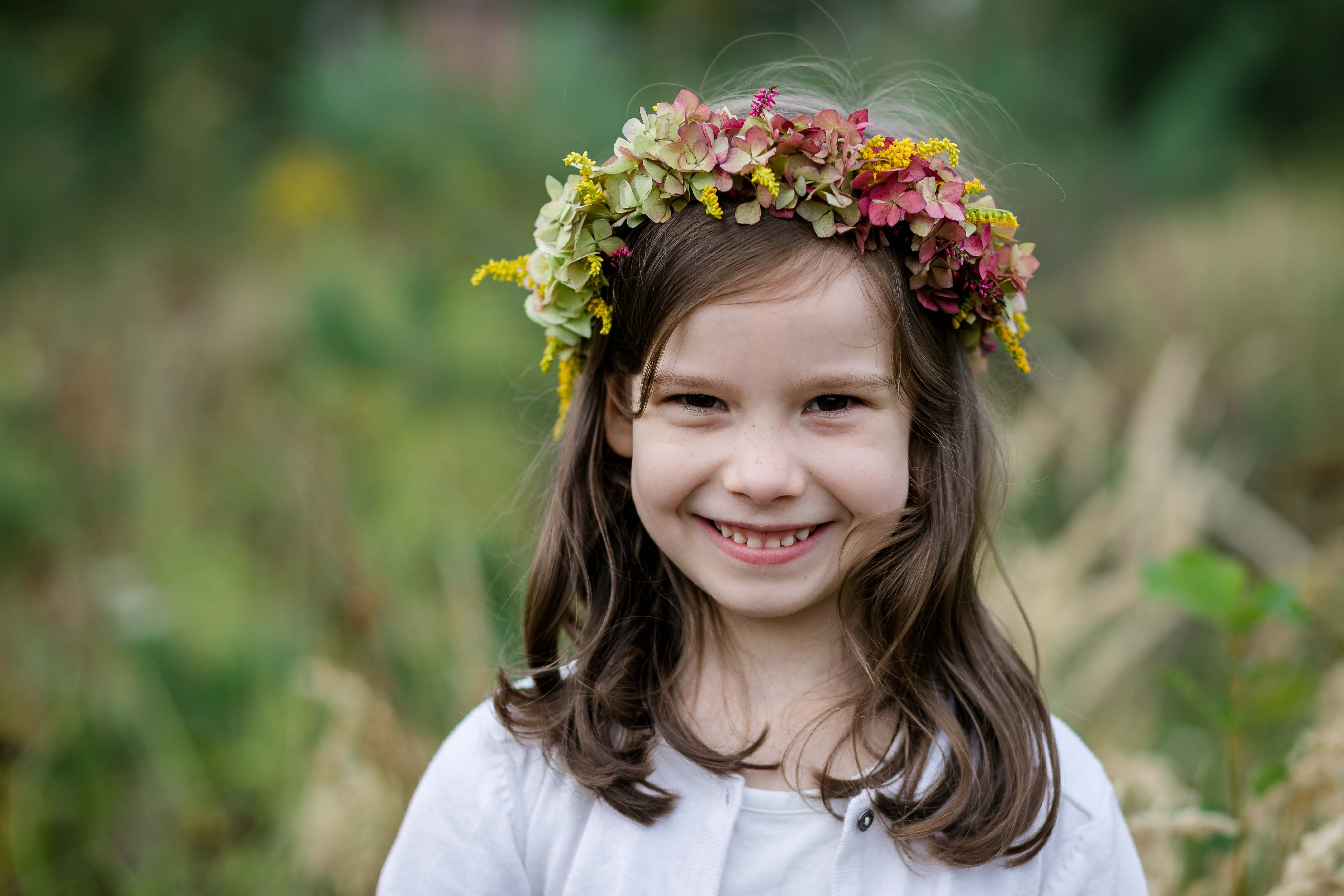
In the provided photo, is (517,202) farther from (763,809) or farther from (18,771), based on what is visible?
(763,809)

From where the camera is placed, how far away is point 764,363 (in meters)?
1.54

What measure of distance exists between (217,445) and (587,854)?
4.60 m

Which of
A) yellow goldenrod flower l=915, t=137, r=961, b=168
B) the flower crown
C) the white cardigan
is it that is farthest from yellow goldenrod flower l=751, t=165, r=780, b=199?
the white cardigan

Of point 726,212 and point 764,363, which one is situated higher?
point 726,212

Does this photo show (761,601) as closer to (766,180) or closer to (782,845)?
(782,845)

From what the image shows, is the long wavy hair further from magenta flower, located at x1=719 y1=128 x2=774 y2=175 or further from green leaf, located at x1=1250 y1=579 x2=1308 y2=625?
green leaf, located at x1=1250 y1=579 x2=1308 y2=625

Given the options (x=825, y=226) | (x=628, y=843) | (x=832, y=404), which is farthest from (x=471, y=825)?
(x=825, y=226)

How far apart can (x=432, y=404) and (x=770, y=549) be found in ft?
12.9

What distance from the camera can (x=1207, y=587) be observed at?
7.04 feet

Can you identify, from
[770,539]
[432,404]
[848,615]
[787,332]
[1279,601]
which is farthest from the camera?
[432,404]

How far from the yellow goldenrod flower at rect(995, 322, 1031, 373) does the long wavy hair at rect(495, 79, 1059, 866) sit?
0.07m

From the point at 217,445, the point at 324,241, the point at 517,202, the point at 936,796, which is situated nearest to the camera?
the point at 936,796

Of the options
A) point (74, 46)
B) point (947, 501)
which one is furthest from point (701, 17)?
point (947, 501)

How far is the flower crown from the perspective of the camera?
161 cm
